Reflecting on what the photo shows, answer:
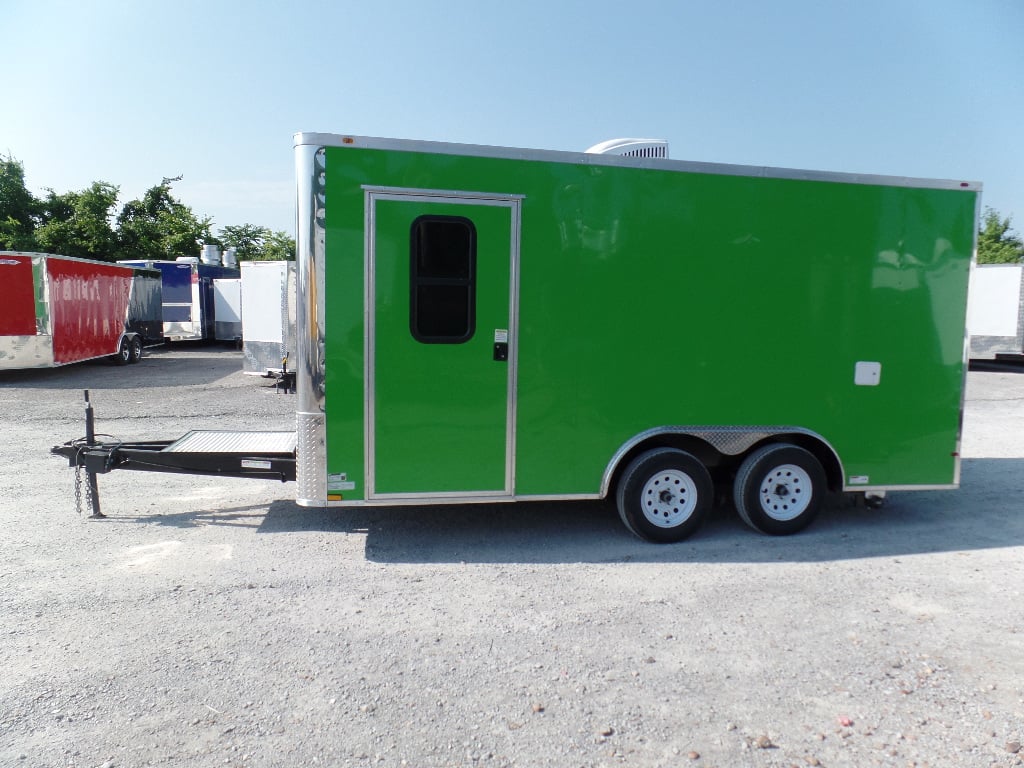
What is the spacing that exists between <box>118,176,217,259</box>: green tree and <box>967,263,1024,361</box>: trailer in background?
106 ft

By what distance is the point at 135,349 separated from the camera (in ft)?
62.5

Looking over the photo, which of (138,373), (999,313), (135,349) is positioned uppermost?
(999,313)

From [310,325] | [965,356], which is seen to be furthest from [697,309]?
[310,325]

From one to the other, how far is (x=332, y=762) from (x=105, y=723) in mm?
1063

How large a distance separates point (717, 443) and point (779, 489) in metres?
0.66

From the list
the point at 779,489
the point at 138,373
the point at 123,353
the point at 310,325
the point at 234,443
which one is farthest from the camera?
the point at 123,353

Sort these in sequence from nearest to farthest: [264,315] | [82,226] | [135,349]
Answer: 1. [264,315]
2. [135,349]
3. [82,226]

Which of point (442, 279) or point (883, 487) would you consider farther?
point (883, 487)

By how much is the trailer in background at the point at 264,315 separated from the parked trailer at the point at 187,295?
9064 millimetres

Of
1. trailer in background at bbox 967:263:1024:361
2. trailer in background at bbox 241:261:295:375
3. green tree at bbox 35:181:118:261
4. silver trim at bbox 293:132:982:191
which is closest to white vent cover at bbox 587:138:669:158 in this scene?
silver trim at bbox 293:132:982:191

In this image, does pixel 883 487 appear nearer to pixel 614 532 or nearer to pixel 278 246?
pixel 614 532

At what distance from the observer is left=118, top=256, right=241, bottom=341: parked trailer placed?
22.0 m

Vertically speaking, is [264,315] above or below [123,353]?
above

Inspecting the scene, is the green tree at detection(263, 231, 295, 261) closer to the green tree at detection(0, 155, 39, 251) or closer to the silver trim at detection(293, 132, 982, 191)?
the green tree at detection(0, 155, 39, 251)
